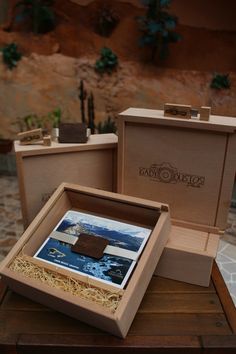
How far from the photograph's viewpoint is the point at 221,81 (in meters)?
2.77

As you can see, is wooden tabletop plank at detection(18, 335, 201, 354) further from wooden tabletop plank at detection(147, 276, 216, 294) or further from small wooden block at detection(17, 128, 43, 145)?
small wooden block at detection(17, 128, 43, 145)

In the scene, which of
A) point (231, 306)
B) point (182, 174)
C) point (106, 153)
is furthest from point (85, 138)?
point (231, 306)

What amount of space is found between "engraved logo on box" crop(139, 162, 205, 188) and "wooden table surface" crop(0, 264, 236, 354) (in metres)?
0.34

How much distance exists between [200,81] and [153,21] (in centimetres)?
69

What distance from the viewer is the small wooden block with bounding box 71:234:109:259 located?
88cm

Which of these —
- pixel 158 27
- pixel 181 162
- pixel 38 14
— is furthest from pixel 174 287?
pixel 38 14

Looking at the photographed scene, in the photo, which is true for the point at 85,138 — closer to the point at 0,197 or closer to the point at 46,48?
the point at 0,197

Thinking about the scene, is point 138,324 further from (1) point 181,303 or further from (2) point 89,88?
(2) point 89,88

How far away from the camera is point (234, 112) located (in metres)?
2.81

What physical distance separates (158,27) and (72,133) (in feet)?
6.69

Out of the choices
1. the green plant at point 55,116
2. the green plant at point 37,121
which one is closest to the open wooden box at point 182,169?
the green plant at point 55,116

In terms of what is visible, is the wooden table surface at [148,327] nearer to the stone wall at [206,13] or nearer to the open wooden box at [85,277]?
the open wooden box at [85,277]

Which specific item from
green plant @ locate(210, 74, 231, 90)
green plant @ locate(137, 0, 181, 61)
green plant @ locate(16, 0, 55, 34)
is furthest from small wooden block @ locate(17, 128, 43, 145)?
green plant @ locate(16, 0, 55, 34)

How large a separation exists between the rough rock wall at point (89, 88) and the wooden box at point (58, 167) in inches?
78.5
